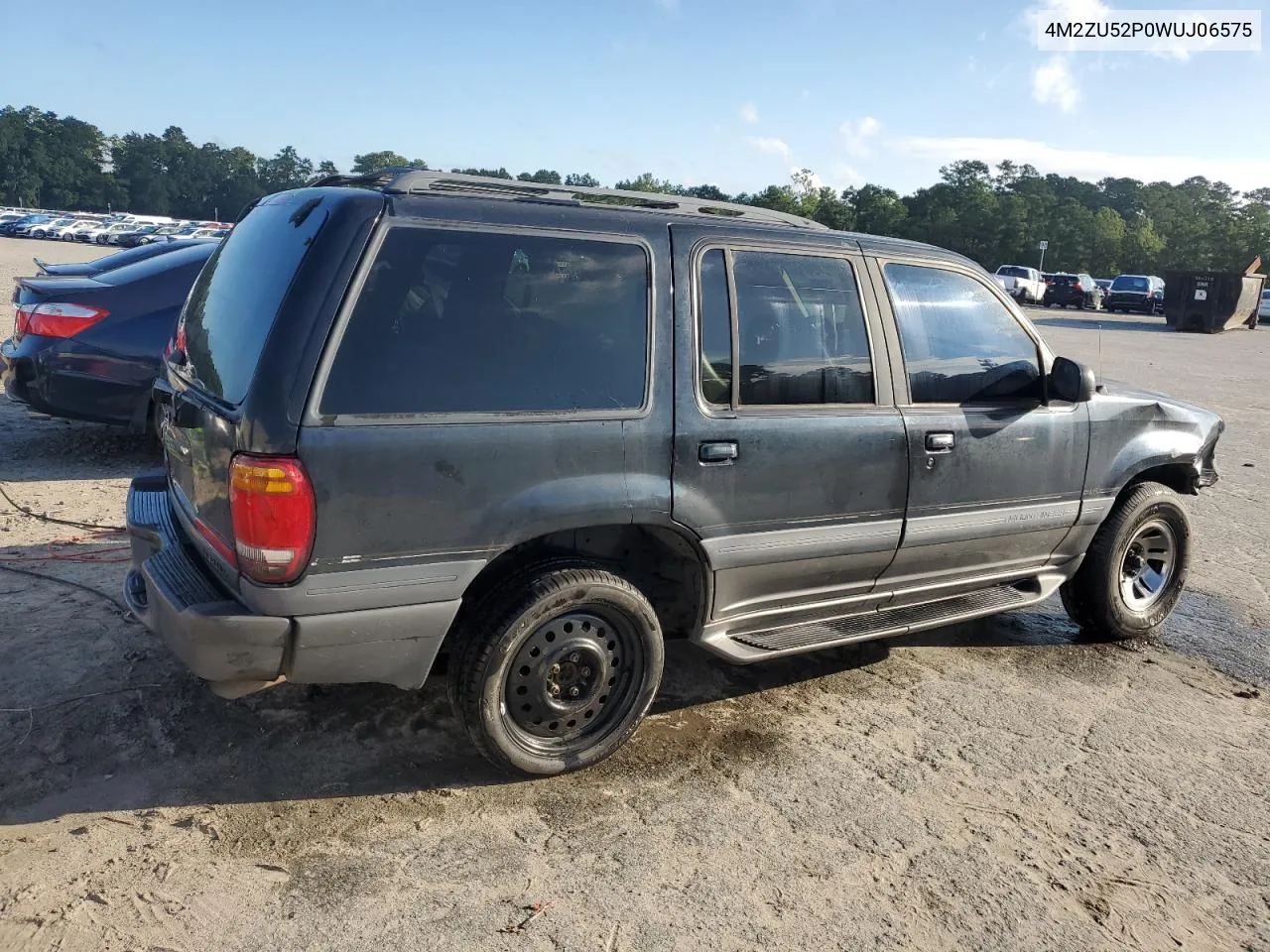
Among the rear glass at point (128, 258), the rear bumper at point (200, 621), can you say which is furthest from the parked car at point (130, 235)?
the rear bumper at point (200, 621)

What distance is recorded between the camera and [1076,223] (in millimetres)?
74125

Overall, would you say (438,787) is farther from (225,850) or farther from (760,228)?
(760,228)

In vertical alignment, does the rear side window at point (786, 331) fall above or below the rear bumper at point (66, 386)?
above

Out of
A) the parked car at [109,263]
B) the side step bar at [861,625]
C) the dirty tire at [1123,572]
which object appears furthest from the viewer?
the parked car at [109,263]

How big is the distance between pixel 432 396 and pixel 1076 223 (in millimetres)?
81142

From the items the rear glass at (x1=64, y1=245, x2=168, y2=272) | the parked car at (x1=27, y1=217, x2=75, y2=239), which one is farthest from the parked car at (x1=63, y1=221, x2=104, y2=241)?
the rear glass at (x1=64, y1=245, x2=168, y2=272)

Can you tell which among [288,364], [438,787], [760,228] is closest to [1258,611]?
[760,228]

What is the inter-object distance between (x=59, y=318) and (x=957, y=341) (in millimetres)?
6082

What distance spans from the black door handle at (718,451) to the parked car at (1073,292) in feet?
142

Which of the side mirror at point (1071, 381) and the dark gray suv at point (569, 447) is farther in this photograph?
the side mirror at point (1071, 381)

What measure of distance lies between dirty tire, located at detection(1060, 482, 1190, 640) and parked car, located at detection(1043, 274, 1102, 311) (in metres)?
40.7

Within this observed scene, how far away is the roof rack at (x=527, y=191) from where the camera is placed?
10.8ft

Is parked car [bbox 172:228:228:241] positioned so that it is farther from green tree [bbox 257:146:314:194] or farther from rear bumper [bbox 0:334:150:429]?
green tree [bbox 257:146:314:194]

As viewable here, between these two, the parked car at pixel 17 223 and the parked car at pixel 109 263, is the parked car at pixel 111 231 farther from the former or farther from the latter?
the parked car at pixel 109 263
